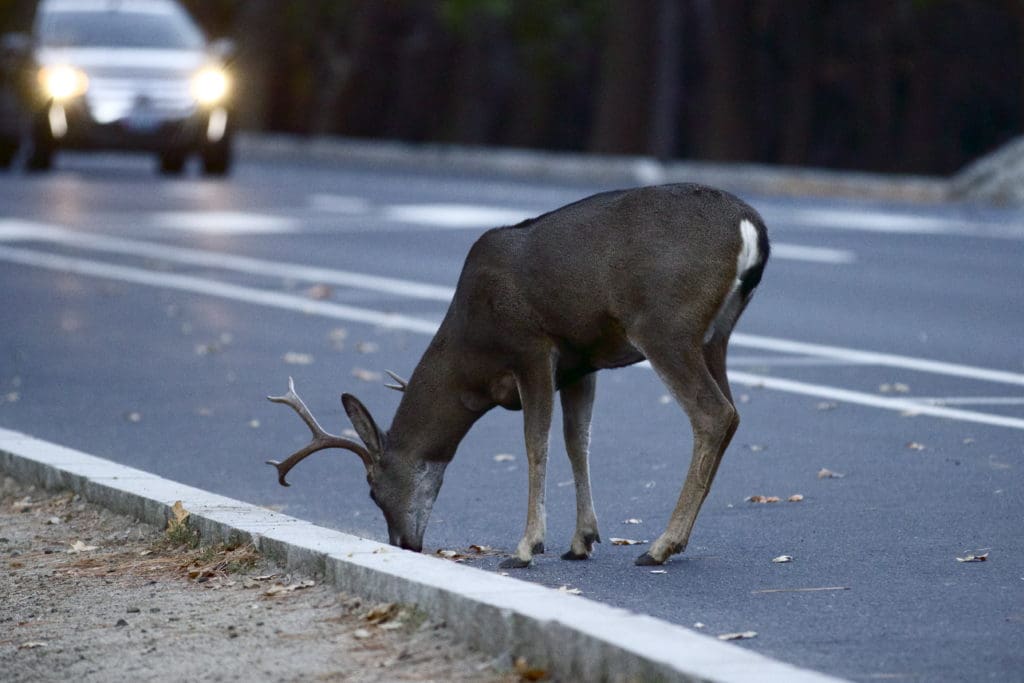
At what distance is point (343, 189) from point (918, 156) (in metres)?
10.4

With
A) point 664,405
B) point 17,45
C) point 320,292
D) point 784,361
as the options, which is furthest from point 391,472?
point 17,45

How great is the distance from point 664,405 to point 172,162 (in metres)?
18.9

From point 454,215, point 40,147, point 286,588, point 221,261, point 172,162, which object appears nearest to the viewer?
point 286,588

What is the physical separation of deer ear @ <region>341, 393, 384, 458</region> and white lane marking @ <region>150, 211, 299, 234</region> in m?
13.8

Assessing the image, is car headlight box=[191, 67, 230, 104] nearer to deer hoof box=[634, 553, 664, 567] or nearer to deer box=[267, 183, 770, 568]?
deer box=[267, 183, 770, 568]

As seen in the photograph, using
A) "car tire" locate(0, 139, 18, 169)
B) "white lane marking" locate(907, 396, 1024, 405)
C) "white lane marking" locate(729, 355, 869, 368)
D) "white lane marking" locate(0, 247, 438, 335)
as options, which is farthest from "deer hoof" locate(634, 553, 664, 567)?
"car tire" locate(0, 139, 18, 169)

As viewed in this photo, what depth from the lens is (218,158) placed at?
29281 mm

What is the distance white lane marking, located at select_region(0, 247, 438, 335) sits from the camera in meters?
15.0

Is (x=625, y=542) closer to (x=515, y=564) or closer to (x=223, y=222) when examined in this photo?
(x=515, y=564)

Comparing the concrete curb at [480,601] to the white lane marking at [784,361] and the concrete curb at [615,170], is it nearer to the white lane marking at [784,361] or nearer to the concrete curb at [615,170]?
the white lane marking at [784,361]

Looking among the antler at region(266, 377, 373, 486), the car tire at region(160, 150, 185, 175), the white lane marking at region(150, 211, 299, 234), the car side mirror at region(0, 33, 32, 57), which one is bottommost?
the car tire at region(160, 150, 185, 175)

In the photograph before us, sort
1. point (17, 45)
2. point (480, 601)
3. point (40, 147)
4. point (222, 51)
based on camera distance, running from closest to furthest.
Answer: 1. point (480, 601)
2. point (222, 51)
3. point (40, 147)
4. point (17, 45)

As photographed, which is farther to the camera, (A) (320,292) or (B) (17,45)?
(B) (17,45)

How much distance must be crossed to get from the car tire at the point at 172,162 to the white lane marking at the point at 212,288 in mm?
9450
